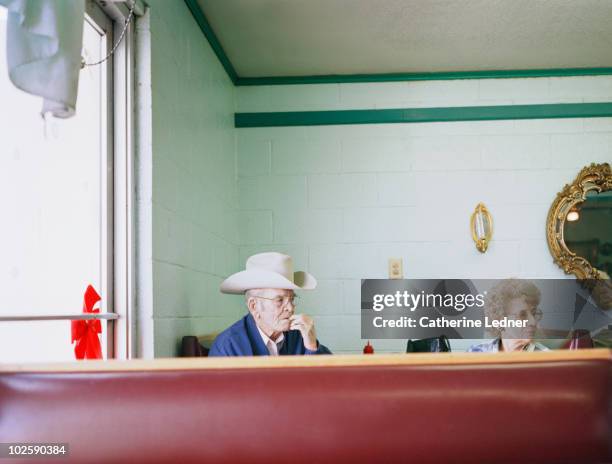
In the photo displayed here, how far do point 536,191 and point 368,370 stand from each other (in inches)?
171

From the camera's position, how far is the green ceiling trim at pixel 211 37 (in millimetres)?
4137

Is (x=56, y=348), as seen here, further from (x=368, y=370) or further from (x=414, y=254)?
(x=414, y=254)

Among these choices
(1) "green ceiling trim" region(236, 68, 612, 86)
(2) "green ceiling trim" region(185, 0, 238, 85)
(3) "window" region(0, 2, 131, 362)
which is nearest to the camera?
(3) "window" region(0, 2, 131, 362)

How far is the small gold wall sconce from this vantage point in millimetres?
5389

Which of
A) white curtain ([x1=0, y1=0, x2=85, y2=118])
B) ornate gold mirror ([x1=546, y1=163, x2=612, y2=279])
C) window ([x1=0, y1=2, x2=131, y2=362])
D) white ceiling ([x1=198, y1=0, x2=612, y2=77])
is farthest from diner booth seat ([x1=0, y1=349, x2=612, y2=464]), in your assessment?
ornate gold mirror ([x1=546, y1=163, x2=612, y2=279])

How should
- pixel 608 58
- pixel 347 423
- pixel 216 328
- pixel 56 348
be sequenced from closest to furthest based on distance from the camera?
1. pixel 347 423
2. pixel 56 348
3. pixel 216 328
4. pixel 608 58

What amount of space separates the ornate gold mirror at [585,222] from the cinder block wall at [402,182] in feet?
0.29

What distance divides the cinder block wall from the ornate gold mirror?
0.29ft

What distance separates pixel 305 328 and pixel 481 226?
7.72ft

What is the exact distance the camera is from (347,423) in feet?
4.75

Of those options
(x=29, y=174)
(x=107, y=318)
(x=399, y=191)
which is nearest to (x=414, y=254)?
(x=399, y=191)

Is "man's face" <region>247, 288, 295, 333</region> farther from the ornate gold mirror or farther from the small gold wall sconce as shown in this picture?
the ornate gold mirror

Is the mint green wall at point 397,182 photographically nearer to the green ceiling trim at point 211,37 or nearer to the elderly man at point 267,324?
the green ceiling trim at point 211,37

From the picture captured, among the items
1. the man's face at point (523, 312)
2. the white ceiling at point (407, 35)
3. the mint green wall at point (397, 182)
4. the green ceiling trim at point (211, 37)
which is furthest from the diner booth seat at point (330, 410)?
the mint green wall at point (397, 182)
